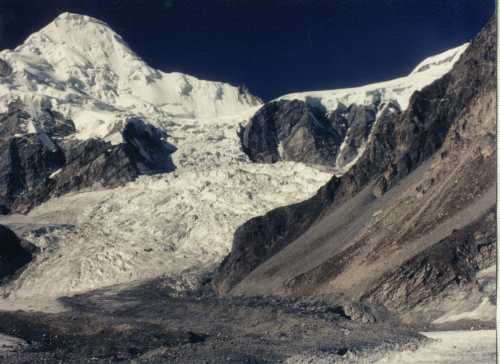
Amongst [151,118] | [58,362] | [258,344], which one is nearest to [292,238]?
[258,344]

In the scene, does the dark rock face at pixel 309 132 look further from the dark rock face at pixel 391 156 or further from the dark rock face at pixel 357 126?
the dark rock face at pixel 391 156

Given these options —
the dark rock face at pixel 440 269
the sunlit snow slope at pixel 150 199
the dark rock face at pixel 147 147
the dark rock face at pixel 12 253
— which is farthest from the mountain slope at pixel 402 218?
the dark rock face at pixel 147 147

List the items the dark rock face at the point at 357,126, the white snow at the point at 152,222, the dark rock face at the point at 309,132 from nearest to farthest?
the white snow at the point at 152,222 < the dark rock face at the point at 357,126 < the dark rock face at the point at 309,132

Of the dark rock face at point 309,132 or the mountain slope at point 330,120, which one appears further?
the dark rock face at point 309,132

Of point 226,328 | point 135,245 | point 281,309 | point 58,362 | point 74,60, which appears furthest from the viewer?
point 74,60

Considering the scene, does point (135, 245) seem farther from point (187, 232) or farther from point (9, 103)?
point (9, 103)

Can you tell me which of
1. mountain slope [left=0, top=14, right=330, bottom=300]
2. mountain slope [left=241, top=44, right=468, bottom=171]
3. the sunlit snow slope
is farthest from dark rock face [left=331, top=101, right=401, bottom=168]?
mountain slope [left=0, top=14, right=330, bottom=300]

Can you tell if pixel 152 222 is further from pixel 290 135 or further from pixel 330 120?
pixel 330 120
